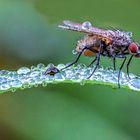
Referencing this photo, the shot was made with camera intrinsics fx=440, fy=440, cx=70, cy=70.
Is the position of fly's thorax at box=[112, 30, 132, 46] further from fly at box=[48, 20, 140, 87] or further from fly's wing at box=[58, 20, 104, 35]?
fly's wing at box=[58, 20, 104, 35]

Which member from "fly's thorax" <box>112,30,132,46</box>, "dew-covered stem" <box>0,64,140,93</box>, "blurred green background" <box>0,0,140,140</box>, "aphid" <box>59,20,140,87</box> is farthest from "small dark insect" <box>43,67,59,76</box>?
"blurred green background" <box>0,0,140,140</box>

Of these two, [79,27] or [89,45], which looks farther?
[89,45]

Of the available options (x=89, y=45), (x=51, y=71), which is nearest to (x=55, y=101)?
(x=89, y=45)

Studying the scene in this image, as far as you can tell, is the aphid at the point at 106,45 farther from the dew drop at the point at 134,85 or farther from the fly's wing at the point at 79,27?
the dew drop at the point at 134,85

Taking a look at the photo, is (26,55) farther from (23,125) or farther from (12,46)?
(23,125)

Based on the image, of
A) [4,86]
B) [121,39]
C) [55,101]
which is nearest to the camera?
[4,86]

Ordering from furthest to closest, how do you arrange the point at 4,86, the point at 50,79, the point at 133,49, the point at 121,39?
the point at 121,39 → the point at 133,49 → the point at 50,79 → the point at 4,86

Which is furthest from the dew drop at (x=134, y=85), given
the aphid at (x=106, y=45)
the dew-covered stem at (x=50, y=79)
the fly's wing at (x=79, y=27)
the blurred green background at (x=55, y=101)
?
the blurred green background at (x=55, y=101)

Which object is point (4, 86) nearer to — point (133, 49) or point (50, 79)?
point (50, 79)

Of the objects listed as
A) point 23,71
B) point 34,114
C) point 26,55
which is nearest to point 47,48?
point 26,55
